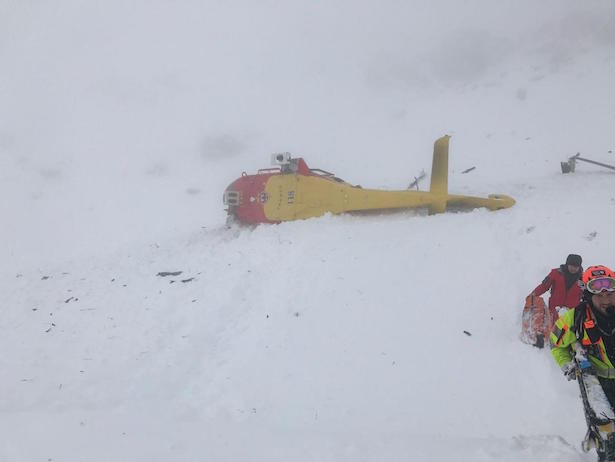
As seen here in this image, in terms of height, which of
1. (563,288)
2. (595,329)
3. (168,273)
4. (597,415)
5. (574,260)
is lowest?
(597,415)

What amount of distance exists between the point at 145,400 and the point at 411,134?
23509mm

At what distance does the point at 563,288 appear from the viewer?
280 inches

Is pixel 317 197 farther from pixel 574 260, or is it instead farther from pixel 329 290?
pixel 574 260

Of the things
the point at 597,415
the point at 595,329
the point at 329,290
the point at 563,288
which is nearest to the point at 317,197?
the point at 329,290

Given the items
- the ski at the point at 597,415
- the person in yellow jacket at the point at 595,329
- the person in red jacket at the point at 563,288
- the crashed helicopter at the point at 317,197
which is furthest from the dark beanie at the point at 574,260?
the crashed helicopter at the point at 317,197

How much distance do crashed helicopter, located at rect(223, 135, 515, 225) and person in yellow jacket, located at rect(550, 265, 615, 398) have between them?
8.49 m

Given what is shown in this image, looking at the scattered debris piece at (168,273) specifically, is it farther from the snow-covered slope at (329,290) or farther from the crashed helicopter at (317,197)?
the crashed helicopter at (317,197)

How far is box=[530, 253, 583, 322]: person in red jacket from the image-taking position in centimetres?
702

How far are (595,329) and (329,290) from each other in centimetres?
615

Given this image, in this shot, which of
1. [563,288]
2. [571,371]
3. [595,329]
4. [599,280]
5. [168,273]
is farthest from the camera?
[168,273]

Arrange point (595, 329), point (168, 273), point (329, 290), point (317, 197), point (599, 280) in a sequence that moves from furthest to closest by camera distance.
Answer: point (317, 197) → point (168, 273) → point (329, 290) → point (595, 329) → point (599, 280)

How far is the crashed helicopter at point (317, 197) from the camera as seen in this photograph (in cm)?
1267

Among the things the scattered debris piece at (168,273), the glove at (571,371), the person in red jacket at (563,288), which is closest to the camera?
the glove at (571,371)

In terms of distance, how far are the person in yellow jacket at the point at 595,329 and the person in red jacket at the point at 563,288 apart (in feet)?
9.69
